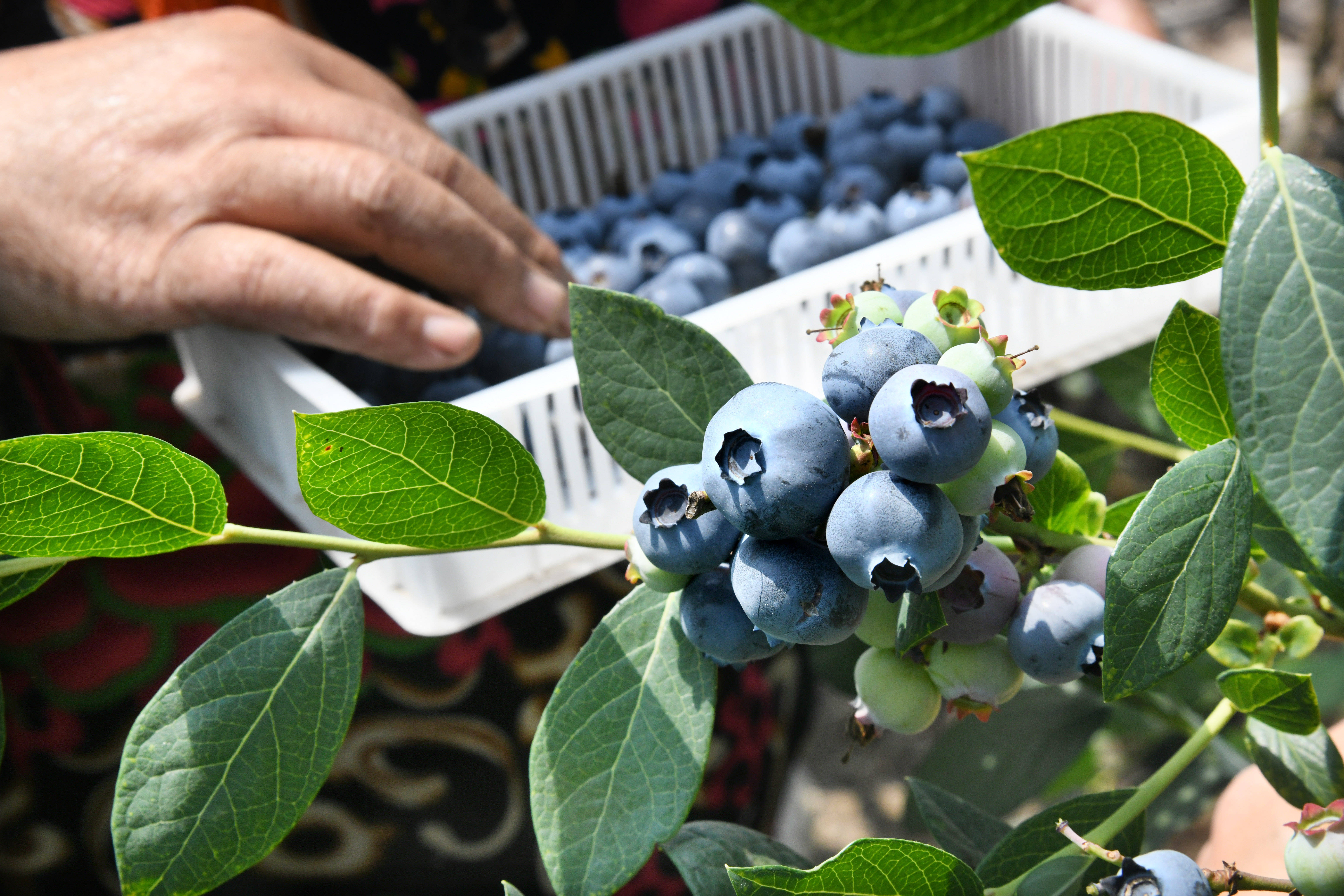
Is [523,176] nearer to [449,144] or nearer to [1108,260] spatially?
[449,144]

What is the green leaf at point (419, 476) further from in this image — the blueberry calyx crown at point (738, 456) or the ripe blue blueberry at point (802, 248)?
the ripe blue blueberry at point (802, 248)

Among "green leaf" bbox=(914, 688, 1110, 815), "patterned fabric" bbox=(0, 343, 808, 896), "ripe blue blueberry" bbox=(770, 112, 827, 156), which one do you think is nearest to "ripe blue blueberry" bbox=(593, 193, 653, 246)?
"ripe blue blueberry" bbox=(770, 112, 827, 156)

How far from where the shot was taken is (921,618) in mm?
376

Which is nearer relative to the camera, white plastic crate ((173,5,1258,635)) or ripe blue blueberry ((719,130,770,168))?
white plastic crate ((173,5,1258,635))

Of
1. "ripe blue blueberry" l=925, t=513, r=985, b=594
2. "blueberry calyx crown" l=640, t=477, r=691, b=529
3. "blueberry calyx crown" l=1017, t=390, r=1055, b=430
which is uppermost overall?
"blueberry calyx crown" l=640, t=477, r=691, b=529

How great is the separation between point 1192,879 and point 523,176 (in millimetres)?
1255

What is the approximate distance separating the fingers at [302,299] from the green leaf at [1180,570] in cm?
66

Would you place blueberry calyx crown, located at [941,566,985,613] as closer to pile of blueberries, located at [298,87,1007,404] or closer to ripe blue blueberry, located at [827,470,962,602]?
ripe blue blueberry, located at [827,470,962,602]

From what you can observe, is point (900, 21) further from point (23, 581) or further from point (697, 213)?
point (697, 213)

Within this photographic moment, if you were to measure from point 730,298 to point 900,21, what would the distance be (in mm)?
829

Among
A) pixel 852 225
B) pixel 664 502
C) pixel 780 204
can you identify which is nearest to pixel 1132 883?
pixel 664 502

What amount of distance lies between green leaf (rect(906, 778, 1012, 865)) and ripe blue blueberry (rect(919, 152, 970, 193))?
3.19 feet

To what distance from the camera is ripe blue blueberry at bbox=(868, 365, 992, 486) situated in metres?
0.31

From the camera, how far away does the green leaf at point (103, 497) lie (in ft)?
1.22
